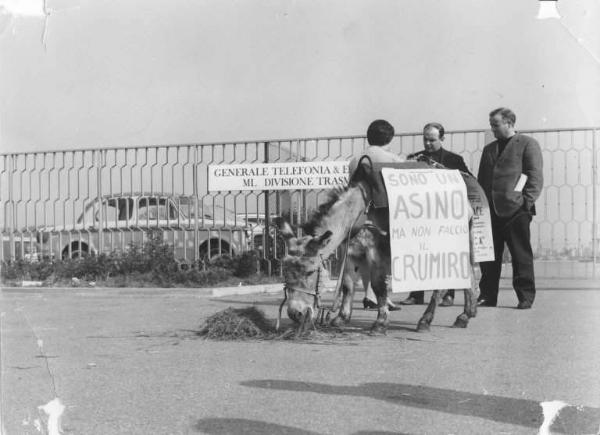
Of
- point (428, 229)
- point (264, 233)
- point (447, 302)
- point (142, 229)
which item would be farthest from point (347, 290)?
point (142, 229)

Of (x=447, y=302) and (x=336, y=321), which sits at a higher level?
(x=336, y=321)

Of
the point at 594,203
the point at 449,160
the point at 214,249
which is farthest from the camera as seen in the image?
the point at 214,249

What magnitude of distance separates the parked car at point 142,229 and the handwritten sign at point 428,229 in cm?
732

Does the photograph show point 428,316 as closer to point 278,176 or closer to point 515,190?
point 515,190

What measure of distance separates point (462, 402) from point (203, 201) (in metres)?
10.2

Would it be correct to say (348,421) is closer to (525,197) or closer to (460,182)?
(460,182)

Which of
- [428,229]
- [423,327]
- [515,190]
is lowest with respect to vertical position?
[423,327]

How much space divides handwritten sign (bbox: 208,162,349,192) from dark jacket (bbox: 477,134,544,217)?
13.5ft

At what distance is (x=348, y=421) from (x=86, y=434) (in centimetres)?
114

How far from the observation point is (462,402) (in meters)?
3.81

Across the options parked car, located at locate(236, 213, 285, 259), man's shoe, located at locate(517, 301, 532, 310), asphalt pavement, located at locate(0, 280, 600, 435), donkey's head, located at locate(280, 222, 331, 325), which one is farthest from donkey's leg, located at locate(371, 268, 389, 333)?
parked car, located at locate(236, 213, 285, 259)

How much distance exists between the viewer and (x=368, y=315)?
8031 millimetres

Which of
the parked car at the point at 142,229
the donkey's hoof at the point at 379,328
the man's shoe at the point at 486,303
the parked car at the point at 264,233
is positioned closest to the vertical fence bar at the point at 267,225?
the parked car at the point at 264,233

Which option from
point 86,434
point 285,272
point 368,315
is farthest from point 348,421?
point 368,315
